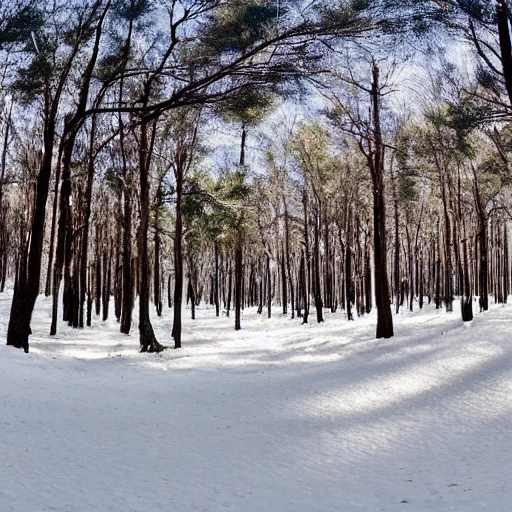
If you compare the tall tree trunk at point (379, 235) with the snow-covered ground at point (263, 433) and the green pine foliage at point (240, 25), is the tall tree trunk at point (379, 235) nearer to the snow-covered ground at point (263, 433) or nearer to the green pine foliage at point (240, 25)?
the snow-covered ground at point (263, 433)

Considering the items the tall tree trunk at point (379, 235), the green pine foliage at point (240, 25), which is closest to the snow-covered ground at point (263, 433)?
the tall tree trunk at point (379, 235)

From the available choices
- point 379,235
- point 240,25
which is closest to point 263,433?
point 240,25

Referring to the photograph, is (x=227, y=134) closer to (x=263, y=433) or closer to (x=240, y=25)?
(x=240, y=25)

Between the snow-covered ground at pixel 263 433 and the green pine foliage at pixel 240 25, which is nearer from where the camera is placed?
the snow-covered ground at pixel 263 433

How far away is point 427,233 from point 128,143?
79.6 feet

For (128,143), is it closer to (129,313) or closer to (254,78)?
(129,313)

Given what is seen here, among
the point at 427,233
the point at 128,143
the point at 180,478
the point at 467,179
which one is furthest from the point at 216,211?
the point at 427,233

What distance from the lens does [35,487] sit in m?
3.58

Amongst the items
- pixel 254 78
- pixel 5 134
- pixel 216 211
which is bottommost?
pixel 216 211

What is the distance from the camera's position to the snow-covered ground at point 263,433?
371cm

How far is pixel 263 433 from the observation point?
221 inches

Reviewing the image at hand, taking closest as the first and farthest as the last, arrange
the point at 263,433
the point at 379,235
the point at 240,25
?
the point at 263,433, the point at 240,25, the point at 379,235

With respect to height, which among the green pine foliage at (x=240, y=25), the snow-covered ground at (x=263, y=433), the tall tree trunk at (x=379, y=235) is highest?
the green pine foliage at (x=240, y=25)

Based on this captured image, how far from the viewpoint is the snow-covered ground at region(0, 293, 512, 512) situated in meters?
3.71
